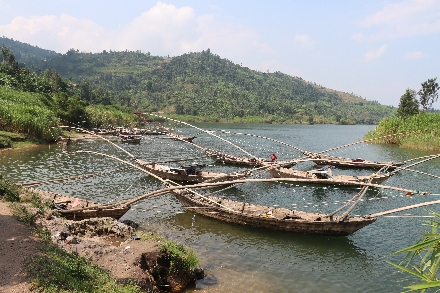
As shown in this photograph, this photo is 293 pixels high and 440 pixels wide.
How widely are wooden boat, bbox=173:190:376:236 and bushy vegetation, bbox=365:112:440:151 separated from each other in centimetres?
3431

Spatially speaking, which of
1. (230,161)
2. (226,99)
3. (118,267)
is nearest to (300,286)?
(118,267)

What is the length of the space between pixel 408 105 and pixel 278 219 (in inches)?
2284

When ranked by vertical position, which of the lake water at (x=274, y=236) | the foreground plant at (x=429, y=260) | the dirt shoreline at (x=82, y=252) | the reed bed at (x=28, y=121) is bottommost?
the lake water at (x=274, y=236)

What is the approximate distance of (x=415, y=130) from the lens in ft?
165

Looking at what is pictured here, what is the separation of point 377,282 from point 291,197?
12428 mm

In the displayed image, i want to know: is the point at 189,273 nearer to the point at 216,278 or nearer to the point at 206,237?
the point at 216,278

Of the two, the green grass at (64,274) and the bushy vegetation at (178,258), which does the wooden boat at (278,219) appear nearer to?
the bushy vegetation at (178,258)

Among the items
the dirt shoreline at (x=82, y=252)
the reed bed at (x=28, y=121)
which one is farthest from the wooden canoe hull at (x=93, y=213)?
the reed bed at (x=28, y=121)

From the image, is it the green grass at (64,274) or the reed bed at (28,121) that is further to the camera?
the reed bed at (28,121)

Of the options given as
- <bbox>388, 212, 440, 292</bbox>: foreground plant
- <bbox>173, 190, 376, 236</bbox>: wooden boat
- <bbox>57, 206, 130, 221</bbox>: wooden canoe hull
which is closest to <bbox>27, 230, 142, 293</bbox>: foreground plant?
<bbox>57, 206, 130, 221</bbox>: wooden canoe hull

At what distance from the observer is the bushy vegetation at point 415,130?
154 feet

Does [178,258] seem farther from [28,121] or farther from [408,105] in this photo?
[408,105]

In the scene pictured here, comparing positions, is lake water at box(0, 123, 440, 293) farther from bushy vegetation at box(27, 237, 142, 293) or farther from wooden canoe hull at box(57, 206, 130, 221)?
bushy vegetation at box(27, 237, 142, 293)

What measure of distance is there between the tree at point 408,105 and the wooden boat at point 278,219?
5589 cm
